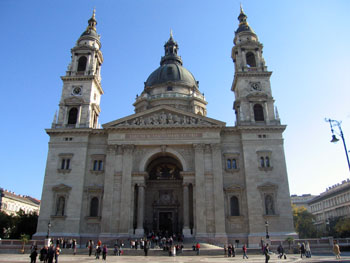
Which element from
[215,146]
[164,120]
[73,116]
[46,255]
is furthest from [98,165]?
[46,255]

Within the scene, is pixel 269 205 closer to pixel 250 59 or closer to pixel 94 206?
pixel 94 206

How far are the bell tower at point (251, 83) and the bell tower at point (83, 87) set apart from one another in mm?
19574

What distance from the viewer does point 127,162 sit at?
119 ft

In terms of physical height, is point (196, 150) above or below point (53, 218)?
above

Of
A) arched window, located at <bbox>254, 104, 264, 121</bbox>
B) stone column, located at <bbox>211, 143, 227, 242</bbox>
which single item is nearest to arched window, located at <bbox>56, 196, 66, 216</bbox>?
stone column, located at <bbox>211, 143, 227, 242</bbox>

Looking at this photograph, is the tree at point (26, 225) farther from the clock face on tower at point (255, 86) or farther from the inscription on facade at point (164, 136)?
the clock face on tower at point (255, 86)

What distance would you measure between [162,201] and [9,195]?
48.2 m

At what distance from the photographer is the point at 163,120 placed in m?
37.8

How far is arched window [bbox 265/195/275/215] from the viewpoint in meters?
34.4

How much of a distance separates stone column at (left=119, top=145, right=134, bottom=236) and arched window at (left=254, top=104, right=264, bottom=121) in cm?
1653

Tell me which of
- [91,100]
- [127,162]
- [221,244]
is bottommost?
[221,244]

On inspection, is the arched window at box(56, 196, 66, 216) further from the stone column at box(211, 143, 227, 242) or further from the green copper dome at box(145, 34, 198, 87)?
the green copper dome at box(145, 34, 198, 87)

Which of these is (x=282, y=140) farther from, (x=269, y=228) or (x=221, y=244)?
(x=221, y=244)

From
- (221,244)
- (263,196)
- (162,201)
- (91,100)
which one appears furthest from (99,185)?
(263,196)
